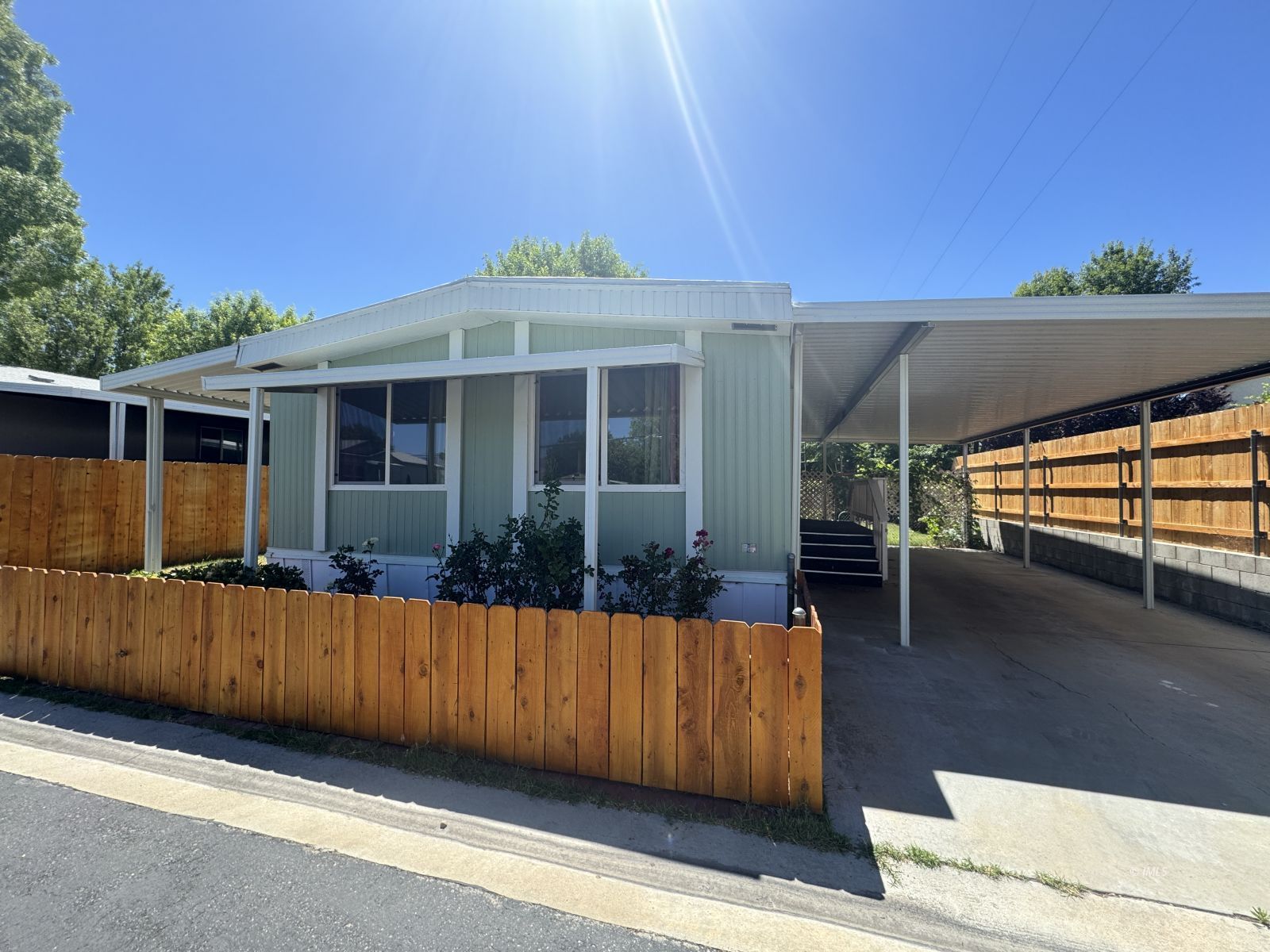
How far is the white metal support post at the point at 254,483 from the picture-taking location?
6.15 metres

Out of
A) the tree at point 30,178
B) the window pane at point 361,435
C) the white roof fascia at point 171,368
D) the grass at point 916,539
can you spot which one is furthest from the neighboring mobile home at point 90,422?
the grass at point 916,539

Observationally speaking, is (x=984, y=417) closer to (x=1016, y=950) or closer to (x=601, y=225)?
(x=1016, y=950)

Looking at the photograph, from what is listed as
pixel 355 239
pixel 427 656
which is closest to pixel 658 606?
A: pixel 427 656

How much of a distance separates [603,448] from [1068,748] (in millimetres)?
4040

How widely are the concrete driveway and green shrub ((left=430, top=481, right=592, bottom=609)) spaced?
222 centimetres

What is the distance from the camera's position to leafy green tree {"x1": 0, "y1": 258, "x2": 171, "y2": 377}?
19.1m

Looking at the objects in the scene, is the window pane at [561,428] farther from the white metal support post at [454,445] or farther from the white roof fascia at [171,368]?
the white roof fascia at [171,368]

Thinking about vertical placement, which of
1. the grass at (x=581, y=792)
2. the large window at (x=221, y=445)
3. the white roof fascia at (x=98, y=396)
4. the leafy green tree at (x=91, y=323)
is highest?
the leafy green tree at (x=91, y=323)

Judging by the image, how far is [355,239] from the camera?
13.7m

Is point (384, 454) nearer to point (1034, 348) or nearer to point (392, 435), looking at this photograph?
point (392, 435)

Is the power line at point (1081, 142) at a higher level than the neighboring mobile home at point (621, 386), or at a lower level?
higher

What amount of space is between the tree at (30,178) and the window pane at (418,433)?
37.7 feet

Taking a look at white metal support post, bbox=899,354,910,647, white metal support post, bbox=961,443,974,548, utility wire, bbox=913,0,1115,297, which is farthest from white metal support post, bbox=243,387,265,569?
white metal support post, bbox=961,443,974,548

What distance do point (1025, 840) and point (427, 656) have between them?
3.15m
